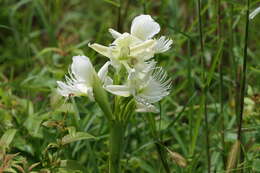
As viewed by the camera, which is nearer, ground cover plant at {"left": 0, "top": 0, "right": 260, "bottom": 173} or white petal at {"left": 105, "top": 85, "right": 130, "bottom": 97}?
white petal at {"left": 105, "top": 85, "right": 130, "bottom": 97}

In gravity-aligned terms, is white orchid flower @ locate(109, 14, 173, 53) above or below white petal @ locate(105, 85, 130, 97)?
above

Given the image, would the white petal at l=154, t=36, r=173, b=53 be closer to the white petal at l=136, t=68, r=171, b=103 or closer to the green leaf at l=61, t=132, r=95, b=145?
the white petal at l=136, t=68, r=171, b=103

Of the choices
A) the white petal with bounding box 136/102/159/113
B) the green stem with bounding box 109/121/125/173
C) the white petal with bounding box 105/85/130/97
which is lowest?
the green stem with bounding box 109/121/125/173

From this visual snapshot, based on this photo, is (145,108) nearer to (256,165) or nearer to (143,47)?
(143,47)

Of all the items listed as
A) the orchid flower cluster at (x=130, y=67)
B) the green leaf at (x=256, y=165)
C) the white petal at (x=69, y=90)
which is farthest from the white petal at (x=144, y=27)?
the green leaf at (x=256, y=165)

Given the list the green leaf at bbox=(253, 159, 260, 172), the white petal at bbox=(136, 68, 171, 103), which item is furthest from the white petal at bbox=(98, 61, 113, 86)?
the green leaf at bbox=(253, 159, 260, 172)

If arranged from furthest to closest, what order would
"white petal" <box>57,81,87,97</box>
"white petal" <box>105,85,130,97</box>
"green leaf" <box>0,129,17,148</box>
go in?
"green leaf" <box>0,129,17,148</box> → "white petal" <box>57,81,87,97</box> → "white petal" <box>105,85,130,97</box>

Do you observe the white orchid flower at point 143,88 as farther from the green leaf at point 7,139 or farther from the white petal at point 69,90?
the green leaf at point 7,139

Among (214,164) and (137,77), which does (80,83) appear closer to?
(137,77)
